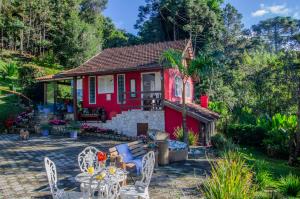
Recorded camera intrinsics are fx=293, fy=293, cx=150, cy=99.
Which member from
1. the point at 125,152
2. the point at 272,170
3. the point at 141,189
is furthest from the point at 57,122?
the point at 141,189

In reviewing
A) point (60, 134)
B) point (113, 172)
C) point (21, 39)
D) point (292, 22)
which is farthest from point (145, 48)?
point (292, 22)

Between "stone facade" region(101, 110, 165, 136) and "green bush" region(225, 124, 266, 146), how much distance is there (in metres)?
5.24

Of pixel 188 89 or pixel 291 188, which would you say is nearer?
pixel 291 188

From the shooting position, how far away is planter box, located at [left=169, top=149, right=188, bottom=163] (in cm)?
1109

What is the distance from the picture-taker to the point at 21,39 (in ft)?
114

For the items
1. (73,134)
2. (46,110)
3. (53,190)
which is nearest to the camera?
(53,190)

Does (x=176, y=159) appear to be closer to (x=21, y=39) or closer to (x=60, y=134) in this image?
(x=60, y=134)

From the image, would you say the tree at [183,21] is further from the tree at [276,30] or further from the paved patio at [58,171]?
the tree at [276,30]

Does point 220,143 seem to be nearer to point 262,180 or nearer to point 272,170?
point 272,170

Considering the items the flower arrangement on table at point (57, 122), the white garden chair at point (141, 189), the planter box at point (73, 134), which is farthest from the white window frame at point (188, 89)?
the white garden chair at point (141, 189)

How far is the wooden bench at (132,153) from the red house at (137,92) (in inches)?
268

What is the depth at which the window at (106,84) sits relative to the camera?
66.2 ft

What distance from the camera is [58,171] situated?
9320mm

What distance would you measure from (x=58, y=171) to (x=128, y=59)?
40.8 ft
